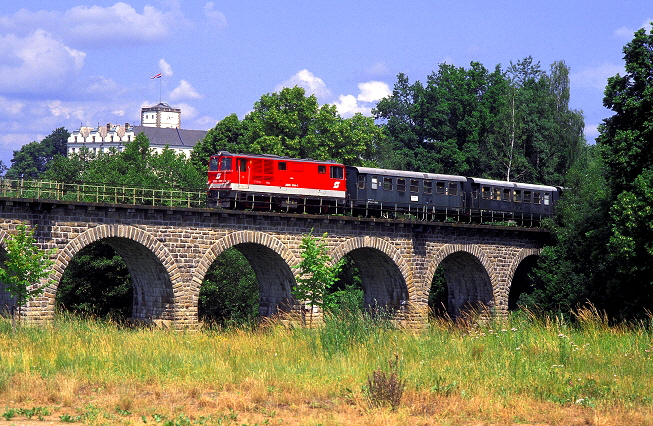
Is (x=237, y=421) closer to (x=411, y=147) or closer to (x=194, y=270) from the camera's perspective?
(x=194, y=270)

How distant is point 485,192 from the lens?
1836 inches

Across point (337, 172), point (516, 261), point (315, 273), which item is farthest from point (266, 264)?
point (516, 261)

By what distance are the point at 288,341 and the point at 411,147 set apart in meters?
57.3

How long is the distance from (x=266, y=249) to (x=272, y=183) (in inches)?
144

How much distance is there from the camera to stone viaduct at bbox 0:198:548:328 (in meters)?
29.9

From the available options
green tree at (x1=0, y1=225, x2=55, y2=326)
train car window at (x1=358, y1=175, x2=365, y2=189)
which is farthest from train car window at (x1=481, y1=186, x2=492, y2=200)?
green tree at (x1=0, y1=225, x2=55, y2=326)

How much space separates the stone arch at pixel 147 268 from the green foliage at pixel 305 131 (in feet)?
89.4

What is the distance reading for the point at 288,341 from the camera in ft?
66.2

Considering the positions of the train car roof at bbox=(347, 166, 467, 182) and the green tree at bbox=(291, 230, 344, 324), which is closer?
the green tree at bbox=(291, 230, 344, 324)

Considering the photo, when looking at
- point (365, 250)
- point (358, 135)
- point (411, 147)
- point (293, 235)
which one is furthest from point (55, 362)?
point (411, 147)

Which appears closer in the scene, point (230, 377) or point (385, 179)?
point (230, 377)

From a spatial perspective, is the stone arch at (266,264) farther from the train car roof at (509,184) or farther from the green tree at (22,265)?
the train car roof at (509,184)

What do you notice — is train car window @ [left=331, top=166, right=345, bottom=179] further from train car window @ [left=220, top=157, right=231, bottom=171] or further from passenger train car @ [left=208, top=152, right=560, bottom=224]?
train car window @ [left=220, top=157, right=231, bottom=171]

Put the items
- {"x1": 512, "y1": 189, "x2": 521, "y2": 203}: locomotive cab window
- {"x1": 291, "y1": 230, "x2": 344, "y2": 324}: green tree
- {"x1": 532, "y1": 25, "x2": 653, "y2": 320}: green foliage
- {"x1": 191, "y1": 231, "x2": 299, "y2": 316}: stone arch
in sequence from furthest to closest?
1. {"x1": 512, "y1": 189, "x2": 521, "y2": 203}: locomotive cab window
2. {"x1": 191, "y1": 231, "x2": 299, "y2": 316}: stone arch
3. {"x1": 532, "y1": 25, "x2": 653, "y2": 320}: green foliage
4. {"x1": 291, "y1": 230, "x2": 344, "y2": 324}: green tree
